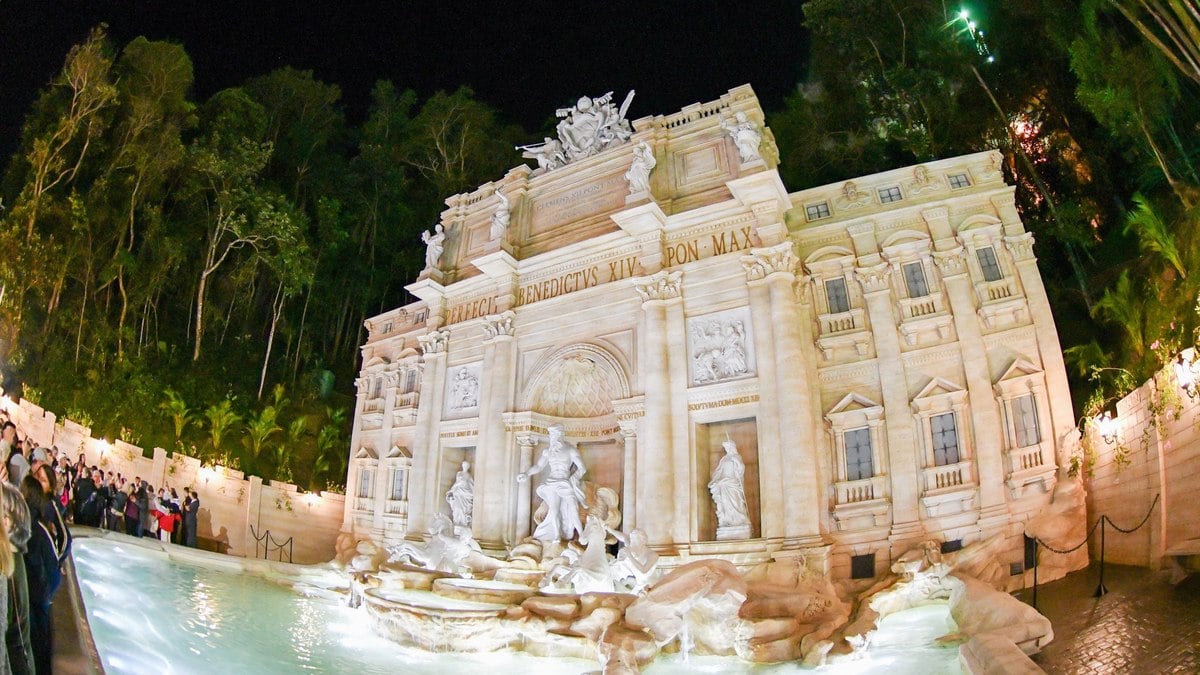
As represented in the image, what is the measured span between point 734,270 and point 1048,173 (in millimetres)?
11415

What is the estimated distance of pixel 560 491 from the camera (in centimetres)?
1733

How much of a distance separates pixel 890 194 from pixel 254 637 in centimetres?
1585

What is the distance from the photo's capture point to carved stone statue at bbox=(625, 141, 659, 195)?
18578 mm

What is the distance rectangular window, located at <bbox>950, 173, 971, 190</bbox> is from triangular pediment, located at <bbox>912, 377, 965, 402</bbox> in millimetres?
4643

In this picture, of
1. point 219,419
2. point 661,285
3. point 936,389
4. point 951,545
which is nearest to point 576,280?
point 661,285

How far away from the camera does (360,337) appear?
110 feet

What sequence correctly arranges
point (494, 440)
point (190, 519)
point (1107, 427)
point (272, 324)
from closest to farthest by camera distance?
point (1107, 427), point (190, 519), point (494, 440), point (272, 324)

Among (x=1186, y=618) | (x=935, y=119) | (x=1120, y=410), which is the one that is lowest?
(x=1186, y=618)

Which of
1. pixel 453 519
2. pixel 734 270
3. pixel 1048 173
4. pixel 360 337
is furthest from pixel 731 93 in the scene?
pixel 360 337

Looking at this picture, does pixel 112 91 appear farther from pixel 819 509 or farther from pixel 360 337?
pixel 819 509

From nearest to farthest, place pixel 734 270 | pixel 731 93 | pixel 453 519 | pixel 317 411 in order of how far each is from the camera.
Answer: pixel 734 270, pixel 731 93, pixel 453 519, pixel 317 411

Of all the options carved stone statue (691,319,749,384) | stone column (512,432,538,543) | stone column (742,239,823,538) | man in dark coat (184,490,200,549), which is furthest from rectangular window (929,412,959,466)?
man in dark coat (184,490,200,549)

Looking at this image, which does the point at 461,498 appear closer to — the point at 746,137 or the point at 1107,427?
the point at 746,137

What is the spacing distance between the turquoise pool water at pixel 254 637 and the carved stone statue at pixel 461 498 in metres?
6.40
